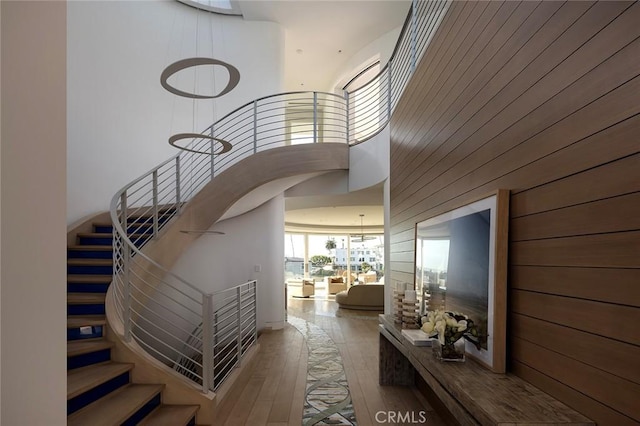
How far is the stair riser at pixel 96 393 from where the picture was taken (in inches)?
104

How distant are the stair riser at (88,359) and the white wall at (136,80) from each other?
2638 millimetres

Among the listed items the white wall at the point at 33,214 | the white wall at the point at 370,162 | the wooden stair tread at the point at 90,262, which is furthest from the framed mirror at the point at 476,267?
the wooden stair tread at the point at 90,262

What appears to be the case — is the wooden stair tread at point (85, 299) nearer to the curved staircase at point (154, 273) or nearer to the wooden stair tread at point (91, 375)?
the curved staircase at point (154, 273)

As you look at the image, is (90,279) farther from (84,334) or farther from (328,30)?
(328,30)

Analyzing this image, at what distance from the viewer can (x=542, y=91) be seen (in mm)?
1554

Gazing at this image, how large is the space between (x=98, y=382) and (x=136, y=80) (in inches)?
205

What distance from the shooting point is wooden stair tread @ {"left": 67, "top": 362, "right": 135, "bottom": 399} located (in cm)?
267

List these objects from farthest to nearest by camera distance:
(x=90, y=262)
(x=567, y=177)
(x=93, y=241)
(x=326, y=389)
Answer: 1. (x=93, y=241)
2. (x=90, y=262)
3. (x=326, y=389)
4. (x=567, y=177)

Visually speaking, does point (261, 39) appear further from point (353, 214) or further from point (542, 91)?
point (542, 91)

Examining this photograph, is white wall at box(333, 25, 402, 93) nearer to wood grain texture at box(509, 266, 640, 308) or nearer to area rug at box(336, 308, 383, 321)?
area rug at box(336, 308, 383, 321)

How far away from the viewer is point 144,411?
9.84 ft

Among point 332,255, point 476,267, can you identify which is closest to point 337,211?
point 332,255

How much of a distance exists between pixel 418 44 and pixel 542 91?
2648 mm

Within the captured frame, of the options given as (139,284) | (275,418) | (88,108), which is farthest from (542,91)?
(88,108)
